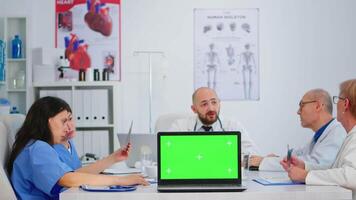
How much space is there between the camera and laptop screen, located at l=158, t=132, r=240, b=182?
2275mm

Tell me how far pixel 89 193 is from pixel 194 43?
321 cm

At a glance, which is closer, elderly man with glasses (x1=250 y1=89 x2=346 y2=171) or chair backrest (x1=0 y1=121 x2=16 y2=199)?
chair backrest (x1=0 y1=121 x2=16 y2=199)

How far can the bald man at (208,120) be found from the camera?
3.89 m

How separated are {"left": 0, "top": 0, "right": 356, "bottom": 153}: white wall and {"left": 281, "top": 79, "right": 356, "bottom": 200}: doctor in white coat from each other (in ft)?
8.71

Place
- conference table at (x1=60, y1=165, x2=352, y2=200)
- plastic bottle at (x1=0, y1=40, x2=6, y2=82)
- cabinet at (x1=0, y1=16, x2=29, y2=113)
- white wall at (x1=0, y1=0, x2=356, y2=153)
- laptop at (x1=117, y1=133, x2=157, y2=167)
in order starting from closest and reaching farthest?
1. conference table at (x1=60, y1=165, x2=352, y2=200)
2. laptop at (x1=117, y1=133, x2=157, y2=167)
3. plastic bottle at (x1=0, y1=40, x2=6, y2=82)
4. cabinet at (x1=0, y1=16, x2=29, y2=113)
5. white wall at (x1=0, y1=0, x2=356, y2=153)

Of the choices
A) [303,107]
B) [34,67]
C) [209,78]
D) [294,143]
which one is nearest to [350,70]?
[294,143]

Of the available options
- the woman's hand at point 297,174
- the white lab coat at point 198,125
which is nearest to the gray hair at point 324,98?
the woman's hand at point 297,174

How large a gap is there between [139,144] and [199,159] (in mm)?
913

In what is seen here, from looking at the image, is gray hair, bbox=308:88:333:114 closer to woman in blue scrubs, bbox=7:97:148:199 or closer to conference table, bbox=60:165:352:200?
conference table, bbox=60:165:352:200

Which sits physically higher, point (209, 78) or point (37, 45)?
point (37, 45)

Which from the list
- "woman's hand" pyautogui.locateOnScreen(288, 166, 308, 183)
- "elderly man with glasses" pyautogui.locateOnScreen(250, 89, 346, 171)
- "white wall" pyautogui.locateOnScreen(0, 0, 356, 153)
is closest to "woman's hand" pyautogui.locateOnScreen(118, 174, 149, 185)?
"woman's hand" pyautogui.locateOnScreen(288, 166, 308, 183)

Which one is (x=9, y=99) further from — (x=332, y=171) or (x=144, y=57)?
(x=332, y=171)

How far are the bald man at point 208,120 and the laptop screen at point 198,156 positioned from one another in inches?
60.8

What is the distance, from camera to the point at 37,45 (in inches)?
202
